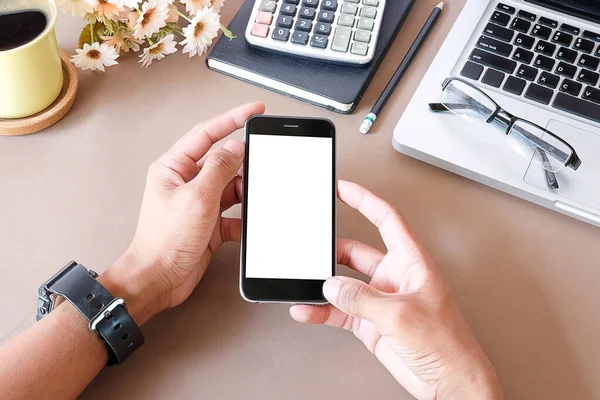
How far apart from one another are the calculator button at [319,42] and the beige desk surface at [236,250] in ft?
0.26

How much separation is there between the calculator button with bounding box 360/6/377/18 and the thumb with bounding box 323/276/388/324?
395 mm

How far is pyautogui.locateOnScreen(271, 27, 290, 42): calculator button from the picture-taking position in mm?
755

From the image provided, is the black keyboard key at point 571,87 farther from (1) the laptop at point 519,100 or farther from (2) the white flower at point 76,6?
(2) the white flower at point 76,6

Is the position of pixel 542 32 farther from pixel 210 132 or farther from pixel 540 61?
pixel 210 132

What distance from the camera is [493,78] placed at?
0.75m

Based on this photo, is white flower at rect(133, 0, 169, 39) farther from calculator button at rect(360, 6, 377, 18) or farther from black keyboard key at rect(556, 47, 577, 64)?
black keyboard key at rect(556, 47, 577, 64)

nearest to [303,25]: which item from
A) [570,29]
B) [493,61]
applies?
[493,61]

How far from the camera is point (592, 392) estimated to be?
587mm

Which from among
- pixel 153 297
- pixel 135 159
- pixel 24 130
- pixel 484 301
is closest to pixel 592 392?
pixel 484 301

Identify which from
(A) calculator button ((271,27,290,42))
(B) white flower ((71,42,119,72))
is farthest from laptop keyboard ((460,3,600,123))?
(B) white flower ((71,42,119,72))

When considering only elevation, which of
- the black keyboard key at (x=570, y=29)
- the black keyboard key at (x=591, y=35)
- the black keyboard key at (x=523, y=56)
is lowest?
the black keyboard key at (x=523, y=56)

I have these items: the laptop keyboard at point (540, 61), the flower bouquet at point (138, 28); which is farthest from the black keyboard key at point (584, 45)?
the flower bouquet at point (138, 28)

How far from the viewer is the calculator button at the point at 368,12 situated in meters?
0.78

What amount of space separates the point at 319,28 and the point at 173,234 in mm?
342
